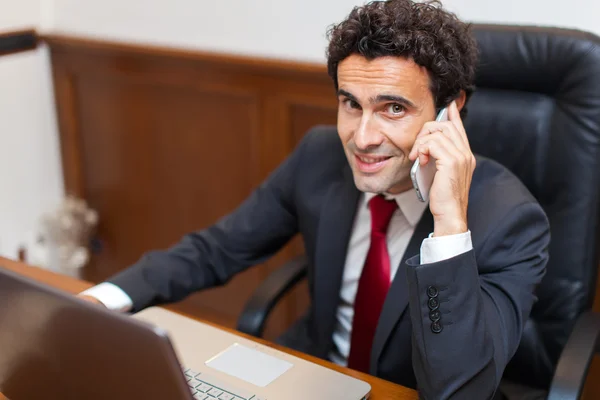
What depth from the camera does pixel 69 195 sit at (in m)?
3.06

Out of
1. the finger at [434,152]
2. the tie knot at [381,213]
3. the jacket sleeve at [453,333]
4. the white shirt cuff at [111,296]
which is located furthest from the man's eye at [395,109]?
the white shirt cuff at [111,296]

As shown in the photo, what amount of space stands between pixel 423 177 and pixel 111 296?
635 millimetres

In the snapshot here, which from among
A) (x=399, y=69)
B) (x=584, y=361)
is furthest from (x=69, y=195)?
(x=584, y=361)

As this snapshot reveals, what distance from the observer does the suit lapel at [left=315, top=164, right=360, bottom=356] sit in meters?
1.57

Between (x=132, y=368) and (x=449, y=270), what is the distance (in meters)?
0.55

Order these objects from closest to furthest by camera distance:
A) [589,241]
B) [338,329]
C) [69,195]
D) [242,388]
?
[242,388] < [589,241] < [338,329] < [69,195]

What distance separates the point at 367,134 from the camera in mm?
1375

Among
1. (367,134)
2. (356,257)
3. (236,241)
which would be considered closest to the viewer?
(367,134)

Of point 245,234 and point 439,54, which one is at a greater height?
point 439,54

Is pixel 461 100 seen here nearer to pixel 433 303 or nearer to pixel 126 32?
pixel 433 303

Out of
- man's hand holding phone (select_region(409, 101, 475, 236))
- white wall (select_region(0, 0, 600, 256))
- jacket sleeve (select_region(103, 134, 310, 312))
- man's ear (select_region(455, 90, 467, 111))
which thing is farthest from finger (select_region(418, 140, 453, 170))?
white wall (select_region(0, 0, 600, 256))

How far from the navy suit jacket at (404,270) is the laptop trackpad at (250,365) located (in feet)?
0.76

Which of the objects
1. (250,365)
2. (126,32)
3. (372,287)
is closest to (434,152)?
(372,287)

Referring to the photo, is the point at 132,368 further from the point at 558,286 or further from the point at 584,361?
the point at 558,286
